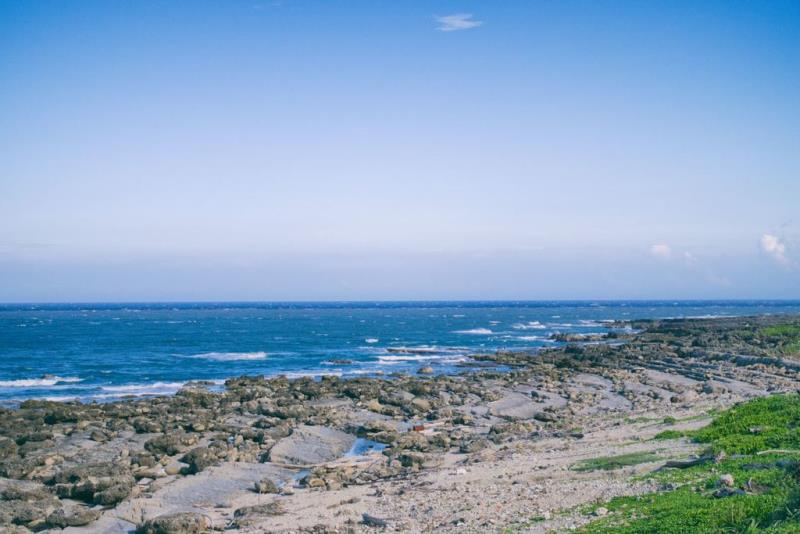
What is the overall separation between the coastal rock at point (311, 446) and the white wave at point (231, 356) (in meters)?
35.4

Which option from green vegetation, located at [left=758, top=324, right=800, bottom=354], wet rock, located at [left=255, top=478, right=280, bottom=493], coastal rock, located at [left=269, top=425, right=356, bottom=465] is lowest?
coastal rock, located at [left=269, top=425, right=356, bottom=465]

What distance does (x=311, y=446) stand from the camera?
25.1 m

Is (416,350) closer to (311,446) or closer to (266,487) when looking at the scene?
(311,446)

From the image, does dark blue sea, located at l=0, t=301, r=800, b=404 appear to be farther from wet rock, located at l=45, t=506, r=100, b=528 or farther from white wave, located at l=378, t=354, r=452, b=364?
wet rock, located at l=45, t=506, r=100, b=528

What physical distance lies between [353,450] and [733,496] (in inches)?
640

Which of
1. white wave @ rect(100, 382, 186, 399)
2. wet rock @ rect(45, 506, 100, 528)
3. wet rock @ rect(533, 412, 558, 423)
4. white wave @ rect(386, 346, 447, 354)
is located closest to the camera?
wet rock @ rect(45, 506, 100, 528)

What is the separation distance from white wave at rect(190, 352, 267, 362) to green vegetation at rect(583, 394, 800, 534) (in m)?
50.7

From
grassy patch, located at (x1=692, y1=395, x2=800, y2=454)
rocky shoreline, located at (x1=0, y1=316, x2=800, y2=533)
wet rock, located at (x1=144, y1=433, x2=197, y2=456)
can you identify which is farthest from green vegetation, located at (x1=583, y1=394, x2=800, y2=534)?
wet rock, located at (x1=144, y1=433, x2=197, y2=456)

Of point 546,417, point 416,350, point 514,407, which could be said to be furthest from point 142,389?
point 416,350

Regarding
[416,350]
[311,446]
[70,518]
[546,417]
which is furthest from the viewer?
[416,350]

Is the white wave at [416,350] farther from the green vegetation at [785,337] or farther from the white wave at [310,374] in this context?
the green vegetation at [785,337]

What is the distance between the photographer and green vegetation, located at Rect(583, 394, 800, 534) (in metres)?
10.0

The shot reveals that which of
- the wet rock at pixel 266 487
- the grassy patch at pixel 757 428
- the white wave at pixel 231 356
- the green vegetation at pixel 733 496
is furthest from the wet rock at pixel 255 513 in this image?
the white wave at pixel 231 356

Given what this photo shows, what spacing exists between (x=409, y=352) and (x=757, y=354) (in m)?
33.1
